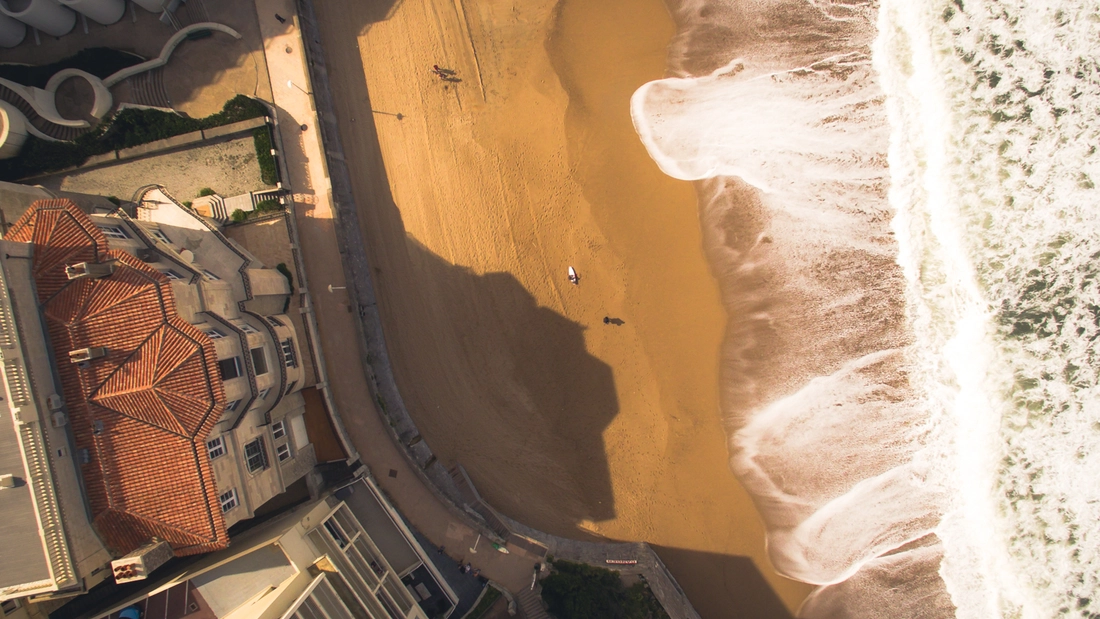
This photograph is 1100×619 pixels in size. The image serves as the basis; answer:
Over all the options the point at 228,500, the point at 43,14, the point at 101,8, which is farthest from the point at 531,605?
the point at 43,14

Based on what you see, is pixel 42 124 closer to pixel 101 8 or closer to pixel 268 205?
pixel 101 8

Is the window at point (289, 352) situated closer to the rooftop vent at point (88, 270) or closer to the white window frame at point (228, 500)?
the white window frame at point (228, 500)

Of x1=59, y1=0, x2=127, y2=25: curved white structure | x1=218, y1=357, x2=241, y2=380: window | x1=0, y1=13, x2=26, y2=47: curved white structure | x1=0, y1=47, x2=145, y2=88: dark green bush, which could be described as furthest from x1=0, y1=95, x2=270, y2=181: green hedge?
x1=218, y1=357, x2=241, y2=380: window

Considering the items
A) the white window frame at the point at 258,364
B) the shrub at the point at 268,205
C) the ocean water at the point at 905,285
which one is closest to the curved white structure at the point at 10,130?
the shrub at the point at 268,205

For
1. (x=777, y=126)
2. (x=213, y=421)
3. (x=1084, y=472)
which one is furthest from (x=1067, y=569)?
(x=213, y=421)

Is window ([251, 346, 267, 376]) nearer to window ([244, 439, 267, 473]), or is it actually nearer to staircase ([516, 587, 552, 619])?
A: window ([244, 439, 267, 473])
